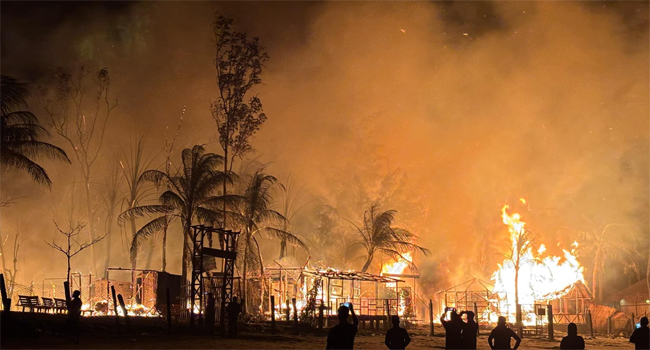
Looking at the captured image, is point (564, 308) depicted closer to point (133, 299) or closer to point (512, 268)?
point (512, 268)

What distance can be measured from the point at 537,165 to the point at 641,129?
1101 centimetres

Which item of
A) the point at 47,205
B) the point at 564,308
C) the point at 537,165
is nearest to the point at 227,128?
the point at 564,308

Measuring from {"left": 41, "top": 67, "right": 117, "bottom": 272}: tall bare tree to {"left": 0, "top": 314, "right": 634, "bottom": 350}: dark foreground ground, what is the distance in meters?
37.7

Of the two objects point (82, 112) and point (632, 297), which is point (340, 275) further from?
point (82, 112)

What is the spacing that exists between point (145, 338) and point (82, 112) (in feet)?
156

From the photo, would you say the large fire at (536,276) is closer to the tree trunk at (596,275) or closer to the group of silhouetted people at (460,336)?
the tree trunk at (596,275)

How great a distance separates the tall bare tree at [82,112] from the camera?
200ft

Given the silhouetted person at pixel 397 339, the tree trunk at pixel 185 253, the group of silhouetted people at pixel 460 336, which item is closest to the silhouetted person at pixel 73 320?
the silhouetted person at pixel 397 339

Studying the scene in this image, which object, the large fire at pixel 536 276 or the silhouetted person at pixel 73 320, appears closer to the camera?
the silhouetted person at pixel 73 320

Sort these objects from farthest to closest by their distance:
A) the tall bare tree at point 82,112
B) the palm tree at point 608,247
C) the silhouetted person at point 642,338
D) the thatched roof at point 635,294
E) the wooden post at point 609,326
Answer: the tall bare tree at point 82,112, the palm tree at point 608,247, the thatched roof at point 635,294, the wooden post at point 609,326, the silhouetted person at point 642,338

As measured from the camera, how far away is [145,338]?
22.0m

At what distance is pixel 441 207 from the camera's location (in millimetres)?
80375

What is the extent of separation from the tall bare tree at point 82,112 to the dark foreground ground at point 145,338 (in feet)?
124

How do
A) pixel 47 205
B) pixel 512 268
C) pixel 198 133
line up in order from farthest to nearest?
pixel 198 133, pixel 47 205, pixel 512 268
